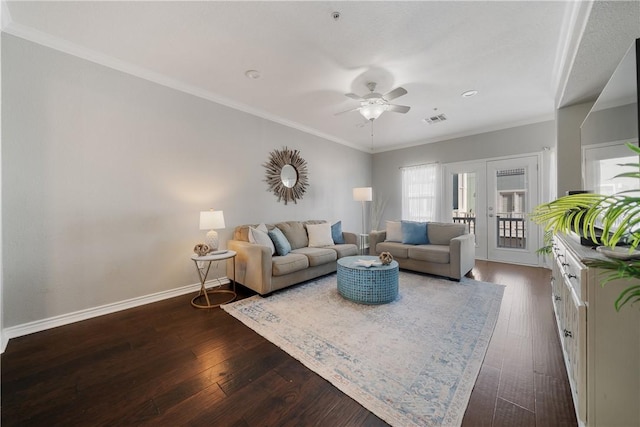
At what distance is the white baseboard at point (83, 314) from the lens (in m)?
2.14

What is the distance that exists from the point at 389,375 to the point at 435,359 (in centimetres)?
42

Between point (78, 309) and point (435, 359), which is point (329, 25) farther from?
point (78, 309)

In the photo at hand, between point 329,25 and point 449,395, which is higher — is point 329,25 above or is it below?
above

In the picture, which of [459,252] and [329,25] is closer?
[329,25]

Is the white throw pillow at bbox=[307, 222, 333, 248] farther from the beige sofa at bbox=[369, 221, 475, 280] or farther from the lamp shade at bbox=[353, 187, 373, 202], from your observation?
the lamp shade at bbox=[353, 187, 373, 202]

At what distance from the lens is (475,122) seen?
4.60m

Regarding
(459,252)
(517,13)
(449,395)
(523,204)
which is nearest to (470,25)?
(517,13)

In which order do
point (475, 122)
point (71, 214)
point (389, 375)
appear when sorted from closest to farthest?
point (389, 375)
point (71, 214)
point (475, 122)

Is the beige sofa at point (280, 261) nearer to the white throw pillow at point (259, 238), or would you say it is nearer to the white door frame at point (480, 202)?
the white throw pillow at point (259, 238)

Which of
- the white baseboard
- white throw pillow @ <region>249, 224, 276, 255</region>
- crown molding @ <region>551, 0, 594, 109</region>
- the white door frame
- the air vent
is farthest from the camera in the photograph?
the white door frame

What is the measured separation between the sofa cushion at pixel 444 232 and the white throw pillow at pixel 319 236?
177 centimetres

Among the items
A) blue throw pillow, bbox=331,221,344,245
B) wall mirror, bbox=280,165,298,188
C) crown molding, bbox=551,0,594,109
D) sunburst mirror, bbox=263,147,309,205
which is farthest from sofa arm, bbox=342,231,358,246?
crown molding, bbox=551,0,594,109

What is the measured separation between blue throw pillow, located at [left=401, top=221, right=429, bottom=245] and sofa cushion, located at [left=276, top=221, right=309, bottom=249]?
1738 millimetres

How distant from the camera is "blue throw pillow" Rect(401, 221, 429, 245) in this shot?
420 cm
